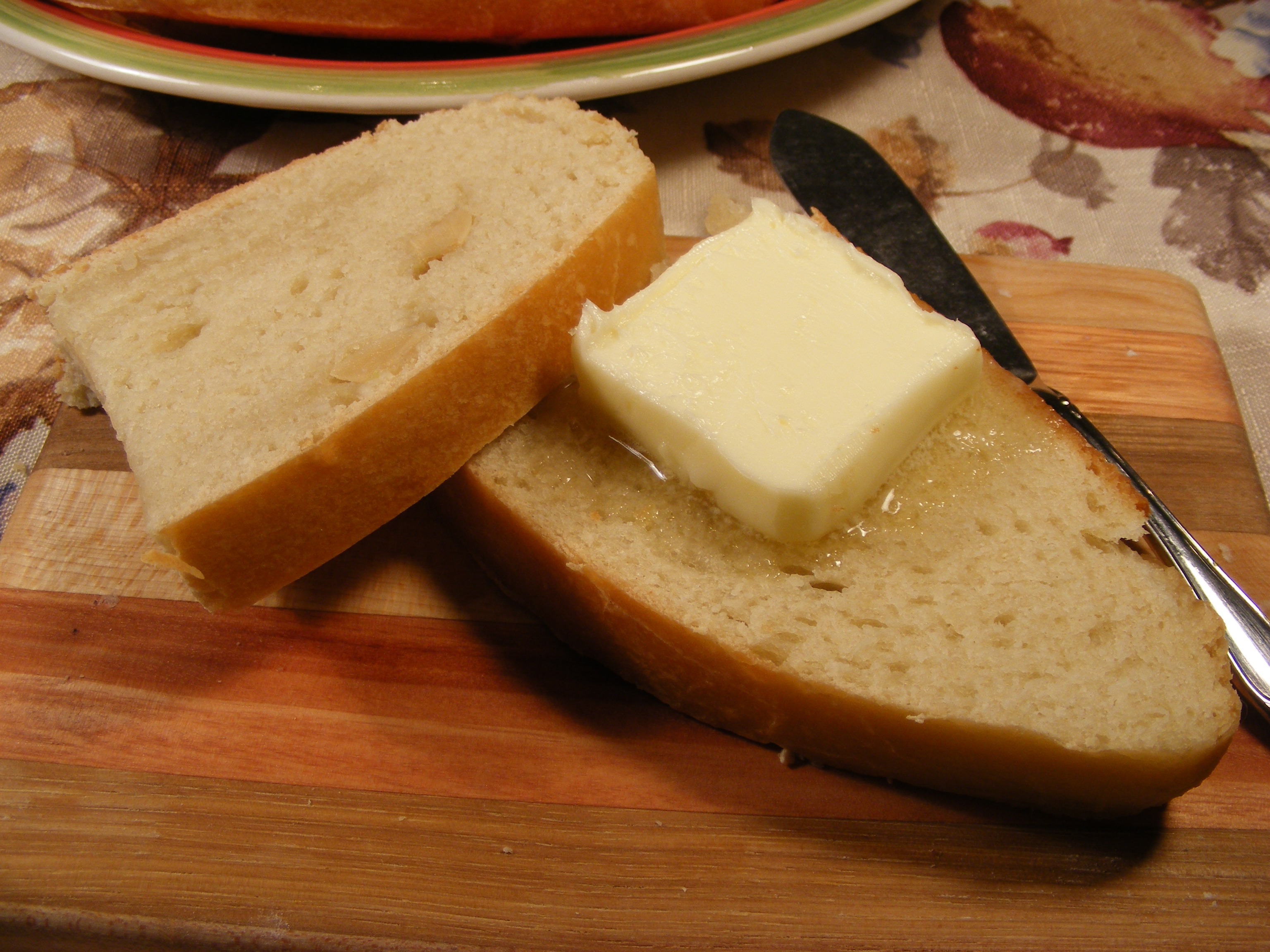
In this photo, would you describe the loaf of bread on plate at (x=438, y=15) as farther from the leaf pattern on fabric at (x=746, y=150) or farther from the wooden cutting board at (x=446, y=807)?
the wooden cutting board at (x=446, y=807)

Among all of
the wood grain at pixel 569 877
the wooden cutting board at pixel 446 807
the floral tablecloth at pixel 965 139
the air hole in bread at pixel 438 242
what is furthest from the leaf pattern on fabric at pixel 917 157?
the wood grain at pixel 569 877

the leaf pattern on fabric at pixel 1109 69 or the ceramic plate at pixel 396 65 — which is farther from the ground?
the ceramic plate at pixel 396 65

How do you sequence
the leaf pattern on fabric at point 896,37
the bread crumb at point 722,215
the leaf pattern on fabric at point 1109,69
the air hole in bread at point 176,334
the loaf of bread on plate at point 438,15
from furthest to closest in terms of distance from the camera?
the leaf pattern on fabric at point 896,37 < the leaf pattern on fabric at point 1109,69 < the loaf of bread on plate at point 438,15 < the bread crumb at point 722,215 < the air hole in bread at point 176,334

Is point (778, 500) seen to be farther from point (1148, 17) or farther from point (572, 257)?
point (1148, 17)

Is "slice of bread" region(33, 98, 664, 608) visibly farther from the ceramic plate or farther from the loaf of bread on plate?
the loaf of bread on plate

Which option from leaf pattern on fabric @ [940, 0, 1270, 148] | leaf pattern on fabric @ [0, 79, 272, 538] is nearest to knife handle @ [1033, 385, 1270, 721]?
leaf pattern on fabric @ [940, 0, 1270, 148]

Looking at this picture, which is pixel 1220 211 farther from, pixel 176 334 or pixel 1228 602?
pixel 176 334

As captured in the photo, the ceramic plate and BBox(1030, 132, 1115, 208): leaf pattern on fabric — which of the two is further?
BBox(1030, 132, 1115, 208): leaf pattern on fabric
